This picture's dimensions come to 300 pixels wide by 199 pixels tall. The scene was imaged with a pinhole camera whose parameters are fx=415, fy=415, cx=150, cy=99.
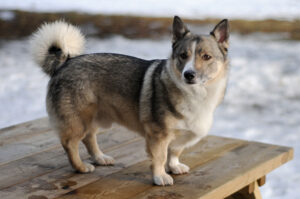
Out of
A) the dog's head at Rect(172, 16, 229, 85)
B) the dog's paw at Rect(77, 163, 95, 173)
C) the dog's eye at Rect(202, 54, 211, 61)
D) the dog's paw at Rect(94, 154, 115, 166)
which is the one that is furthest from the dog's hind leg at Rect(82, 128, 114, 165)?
the dog's eye at Rect(202, 54, 211, 61)

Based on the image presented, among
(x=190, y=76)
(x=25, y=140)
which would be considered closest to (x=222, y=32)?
(x=190, y=76)

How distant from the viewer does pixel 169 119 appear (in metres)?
2.28

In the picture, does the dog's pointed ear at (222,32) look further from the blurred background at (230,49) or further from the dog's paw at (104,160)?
the blurred background at (230,49)

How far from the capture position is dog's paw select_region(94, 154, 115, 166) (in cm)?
273

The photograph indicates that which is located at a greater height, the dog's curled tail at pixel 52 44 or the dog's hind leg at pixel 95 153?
the dog's curled tail at pixel 52 44

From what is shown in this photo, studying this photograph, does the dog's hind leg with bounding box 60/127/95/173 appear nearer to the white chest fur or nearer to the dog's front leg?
the dog's front leg

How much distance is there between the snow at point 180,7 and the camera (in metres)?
8.70

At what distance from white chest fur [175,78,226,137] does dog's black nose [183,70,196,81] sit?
140 mm

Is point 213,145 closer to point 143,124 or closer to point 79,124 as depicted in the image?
point 143,124

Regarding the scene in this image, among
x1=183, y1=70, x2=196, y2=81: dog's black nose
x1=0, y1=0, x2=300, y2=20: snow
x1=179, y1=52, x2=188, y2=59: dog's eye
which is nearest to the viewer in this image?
x1=183, y1=70, x2=196, y2=81: dog's black nose

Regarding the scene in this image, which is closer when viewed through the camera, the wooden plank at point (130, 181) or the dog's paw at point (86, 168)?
the wooden plank at point (130, 181)

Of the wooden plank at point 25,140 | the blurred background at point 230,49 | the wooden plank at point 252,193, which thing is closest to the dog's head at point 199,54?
the wooden plank at point 252,193

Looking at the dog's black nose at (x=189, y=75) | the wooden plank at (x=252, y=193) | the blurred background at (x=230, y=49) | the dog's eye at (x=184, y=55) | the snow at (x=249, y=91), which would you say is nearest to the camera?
the dog's black nose at (x=189, y=75)

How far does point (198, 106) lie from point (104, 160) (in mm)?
799
